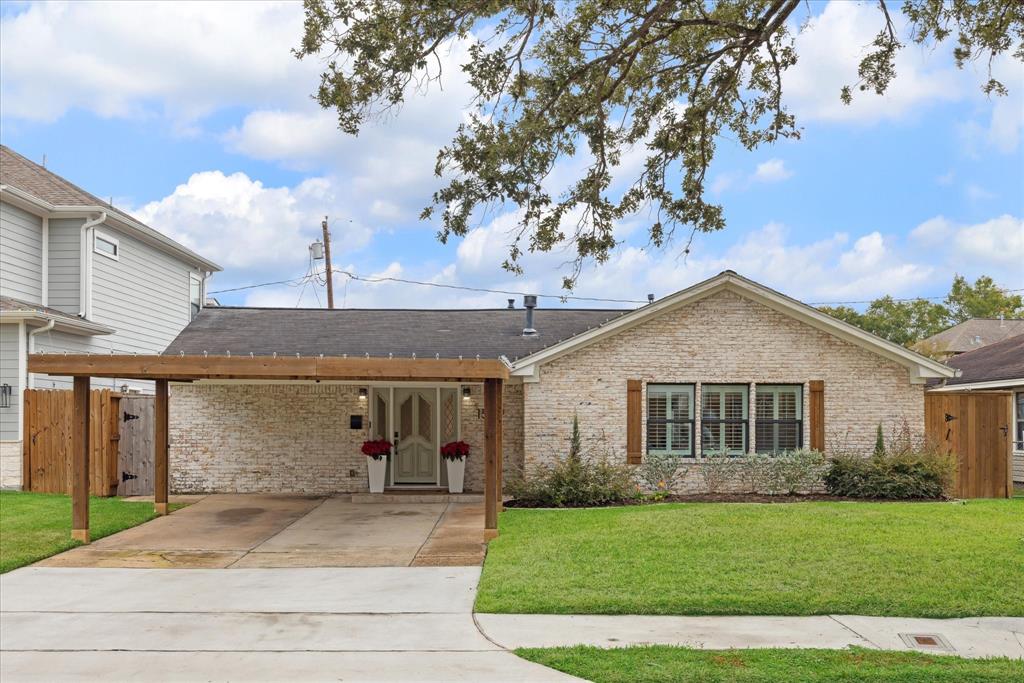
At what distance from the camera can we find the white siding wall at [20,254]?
1791cm

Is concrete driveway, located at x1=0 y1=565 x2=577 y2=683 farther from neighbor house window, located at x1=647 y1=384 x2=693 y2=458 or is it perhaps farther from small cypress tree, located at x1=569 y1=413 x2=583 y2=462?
neighbor house window, located at x1=647 y1=384 x2=693 y2=458

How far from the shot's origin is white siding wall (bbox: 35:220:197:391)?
61.3 feet

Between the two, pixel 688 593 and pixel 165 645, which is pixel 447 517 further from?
pixel 165 645

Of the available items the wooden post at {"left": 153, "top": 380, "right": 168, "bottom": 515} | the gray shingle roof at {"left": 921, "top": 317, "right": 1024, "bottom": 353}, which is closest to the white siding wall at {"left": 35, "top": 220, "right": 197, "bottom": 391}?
the wooden post at {"left": 153, "top": 380, "right": 168, "bottom": 515}

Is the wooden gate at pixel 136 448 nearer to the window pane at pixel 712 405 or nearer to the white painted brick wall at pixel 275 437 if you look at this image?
the white painted brick wall at pixel 275 437

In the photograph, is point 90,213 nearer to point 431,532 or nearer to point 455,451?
point 455,451

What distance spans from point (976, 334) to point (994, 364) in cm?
1851

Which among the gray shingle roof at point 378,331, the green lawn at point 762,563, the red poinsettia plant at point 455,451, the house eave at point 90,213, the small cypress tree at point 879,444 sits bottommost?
the green lawn at point 762,563

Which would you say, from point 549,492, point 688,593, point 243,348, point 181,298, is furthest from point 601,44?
point 181,298

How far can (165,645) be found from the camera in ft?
23.1

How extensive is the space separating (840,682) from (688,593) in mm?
2430

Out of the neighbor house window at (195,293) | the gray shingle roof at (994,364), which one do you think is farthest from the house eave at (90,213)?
the gray shingle roof at (994,364)

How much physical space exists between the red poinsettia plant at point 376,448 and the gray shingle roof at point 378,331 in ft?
5.96

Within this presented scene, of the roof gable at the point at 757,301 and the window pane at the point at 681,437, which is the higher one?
the roof gable at the point at 757,301
